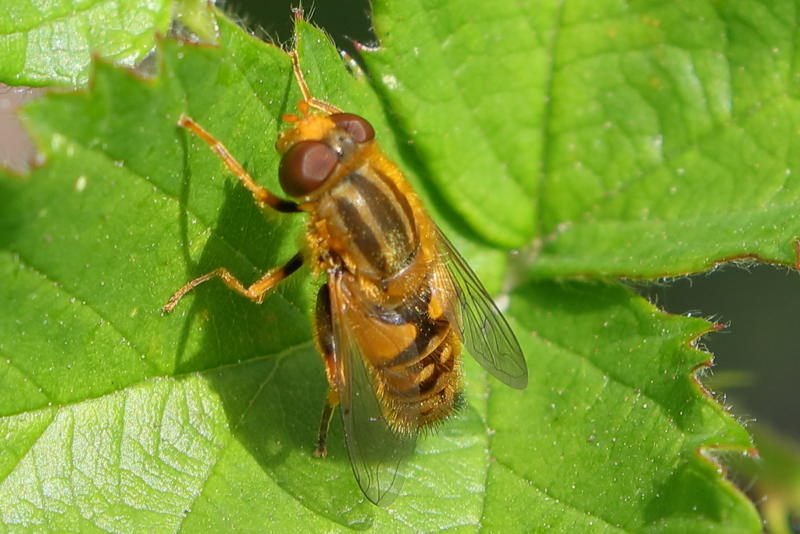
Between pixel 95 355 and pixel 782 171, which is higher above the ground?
pixel 95 355

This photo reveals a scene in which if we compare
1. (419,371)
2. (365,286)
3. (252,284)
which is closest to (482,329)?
(419,371)

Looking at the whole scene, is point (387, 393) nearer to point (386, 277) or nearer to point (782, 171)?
point (386, 277)

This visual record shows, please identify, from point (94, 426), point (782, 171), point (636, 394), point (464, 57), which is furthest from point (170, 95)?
point (782, 171)

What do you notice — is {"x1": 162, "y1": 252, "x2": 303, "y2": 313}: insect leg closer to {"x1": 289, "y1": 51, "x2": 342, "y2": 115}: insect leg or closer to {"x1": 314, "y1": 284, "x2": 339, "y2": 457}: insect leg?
{"x1": 314, "y1": 284, "x2": 339, "y2": 457}: insect leg

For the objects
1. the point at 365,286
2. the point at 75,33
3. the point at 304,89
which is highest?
the point at 75,33

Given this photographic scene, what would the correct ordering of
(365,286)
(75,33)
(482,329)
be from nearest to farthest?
(365,286), (75,33), (482,329)

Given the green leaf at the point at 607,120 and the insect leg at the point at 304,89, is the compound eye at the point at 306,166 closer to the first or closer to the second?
the insect leg at the point at 304,89

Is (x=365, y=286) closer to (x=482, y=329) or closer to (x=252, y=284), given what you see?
(x=252, y=284)
